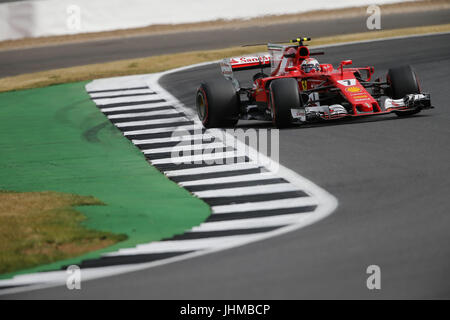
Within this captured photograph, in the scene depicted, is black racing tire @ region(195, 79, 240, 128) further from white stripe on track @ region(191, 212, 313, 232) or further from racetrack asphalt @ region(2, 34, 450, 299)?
white stripe on track @ region(191, 212, 313, 232)

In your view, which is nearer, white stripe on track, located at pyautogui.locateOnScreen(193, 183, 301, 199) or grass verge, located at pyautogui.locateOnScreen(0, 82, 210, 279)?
grass verge, located at pyautogui.locateOnScreen(0, 82, 210, 279)

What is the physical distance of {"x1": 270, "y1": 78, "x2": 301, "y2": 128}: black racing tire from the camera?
15.4 m

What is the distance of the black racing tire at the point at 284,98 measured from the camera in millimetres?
15445

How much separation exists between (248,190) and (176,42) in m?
22.5

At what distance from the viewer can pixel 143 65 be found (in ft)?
89.2

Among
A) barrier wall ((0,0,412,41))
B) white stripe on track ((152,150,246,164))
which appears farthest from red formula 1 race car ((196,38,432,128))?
barrier wall ((0,0,412,41))

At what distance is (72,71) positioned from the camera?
2698 centimetres

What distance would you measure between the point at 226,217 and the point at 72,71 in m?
17.3

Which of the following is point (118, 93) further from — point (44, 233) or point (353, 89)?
point (44, 233)

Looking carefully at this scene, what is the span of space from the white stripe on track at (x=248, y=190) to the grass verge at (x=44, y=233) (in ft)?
4.59

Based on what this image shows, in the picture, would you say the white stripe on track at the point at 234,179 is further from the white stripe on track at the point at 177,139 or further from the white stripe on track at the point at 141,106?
the white stripe on track at the point at 141,106

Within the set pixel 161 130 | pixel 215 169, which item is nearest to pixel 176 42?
pixel 161 130

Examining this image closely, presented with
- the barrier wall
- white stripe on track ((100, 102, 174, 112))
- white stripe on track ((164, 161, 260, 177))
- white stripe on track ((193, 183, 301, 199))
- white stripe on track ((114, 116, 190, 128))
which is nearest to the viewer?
white stripe on track ((193, 183, 301, 199))

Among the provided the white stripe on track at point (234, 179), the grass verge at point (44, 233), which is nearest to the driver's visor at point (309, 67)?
the white stripe on track at point (234, 179)
